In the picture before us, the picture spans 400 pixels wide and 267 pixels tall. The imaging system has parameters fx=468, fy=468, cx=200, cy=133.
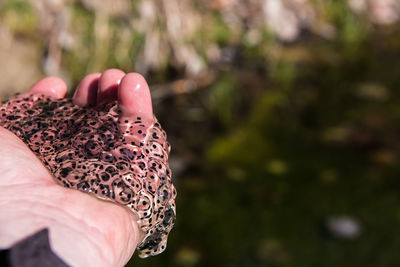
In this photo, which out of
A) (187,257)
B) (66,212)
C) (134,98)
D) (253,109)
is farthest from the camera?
(253,109)

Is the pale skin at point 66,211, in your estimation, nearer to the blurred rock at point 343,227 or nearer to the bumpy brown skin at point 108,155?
the bumpy brown skin at point 108,155

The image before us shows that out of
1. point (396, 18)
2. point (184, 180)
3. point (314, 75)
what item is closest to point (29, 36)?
point (184, 180)

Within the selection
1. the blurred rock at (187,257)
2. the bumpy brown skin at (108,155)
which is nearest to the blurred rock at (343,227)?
the blurred rock at (187,257)

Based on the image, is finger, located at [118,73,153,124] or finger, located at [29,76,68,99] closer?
finger, located at [118,73,153,124]

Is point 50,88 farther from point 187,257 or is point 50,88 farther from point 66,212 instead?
point 187,257

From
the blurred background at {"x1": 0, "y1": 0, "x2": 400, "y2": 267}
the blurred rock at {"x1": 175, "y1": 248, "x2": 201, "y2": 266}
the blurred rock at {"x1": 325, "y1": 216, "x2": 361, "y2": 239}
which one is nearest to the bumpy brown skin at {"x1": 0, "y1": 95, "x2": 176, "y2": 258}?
the blurred rock at {"x1": 175, "y1": 248, "x2": 201, "y2": 266}

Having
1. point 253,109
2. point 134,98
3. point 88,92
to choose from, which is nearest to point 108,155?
point 134,98

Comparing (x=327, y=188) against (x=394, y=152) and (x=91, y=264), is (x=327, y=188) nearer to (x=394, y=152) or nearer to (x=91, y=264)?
(x=394, y=152)

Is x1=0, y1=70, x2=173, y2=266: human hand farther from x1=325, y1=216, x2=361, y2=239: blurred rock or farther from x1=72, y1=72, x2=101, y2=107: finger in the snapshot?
x1=325, y1=216, x2=361, y2=239: blurred rock
